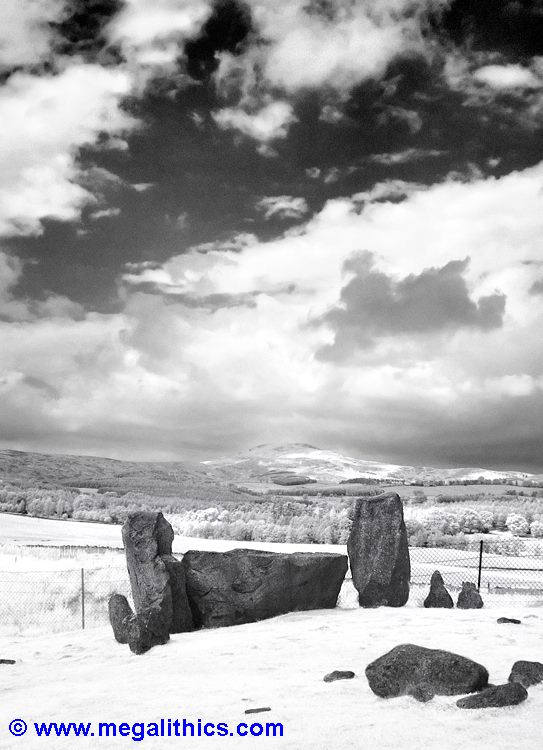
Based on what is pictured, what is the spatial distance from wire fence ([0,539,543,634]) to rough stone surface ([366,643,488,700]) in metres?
10.3

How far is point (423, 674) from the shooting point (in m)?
7.36

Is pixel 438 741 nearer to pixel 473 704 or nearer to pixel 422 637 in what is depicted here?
pixel 473 704

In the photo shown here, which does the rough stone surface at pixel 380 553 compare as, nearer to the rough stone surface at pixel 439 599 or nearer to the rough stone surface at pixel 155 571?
the rough stone surface at pixel 439 599

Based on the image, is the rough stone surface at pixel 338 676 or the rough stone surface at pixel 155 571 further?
the rough stone surface at pixel 155 571

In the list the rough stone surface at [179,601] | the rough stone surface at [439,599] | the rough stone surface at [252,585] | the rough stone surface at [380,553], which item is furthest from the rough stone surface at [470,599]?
the rough stone surface at [179,601]

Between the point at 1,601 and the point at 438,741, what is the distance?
1805 cm

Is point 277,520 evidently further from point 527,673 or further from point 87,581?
point 527,673

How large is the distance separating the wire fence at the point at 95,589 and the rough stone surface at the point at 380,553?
196cm

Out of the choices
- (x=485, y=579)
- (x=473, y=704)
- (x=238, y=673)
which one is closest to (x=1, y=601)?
(x=238, y=673)

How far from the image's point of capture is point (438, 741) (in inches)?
236

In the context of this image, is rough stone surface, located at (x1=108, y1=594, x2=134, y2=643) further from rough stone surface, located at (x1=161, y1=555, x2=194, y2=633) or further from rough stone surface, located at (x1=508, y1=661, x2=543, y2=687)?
rough stone surface, located at (x1=508, y1=661, x2=543, y2=687)

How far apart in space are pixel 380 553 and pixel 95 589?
33.7 feet

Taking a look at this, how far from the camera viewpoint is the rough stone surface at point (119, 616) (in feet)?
44.5

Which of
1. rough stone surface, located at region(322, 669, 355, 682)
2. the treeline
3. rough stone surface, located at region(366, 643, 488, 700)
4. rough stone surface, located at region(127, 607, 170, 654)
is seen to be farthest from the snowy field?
rough stone surface, located at region(366, 643, 488, 700)
